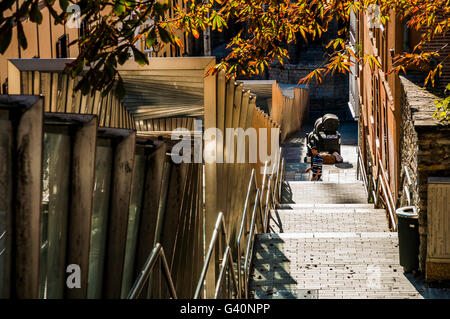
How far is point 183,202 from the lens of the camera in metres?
5.72

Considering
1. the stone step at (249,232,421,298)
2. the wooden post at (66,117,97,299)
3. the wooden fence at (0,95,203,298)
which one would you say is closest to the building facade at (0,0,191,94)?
the stone step at (249,232,421,298)

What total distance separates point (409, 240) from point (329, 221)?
3.67 meters

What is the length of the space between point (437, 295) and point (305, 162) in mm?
18541

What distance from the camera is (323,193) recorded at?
57.7 feet

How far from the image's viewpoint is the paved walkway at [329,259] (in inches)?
309

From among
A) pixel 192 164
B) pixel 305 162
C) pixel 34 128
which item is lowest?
pixel 305 162

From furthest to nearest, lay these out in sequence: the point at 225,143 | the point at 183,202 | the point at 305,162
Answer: the point at 305,162 → the point at 225,143 → the point at 183,202

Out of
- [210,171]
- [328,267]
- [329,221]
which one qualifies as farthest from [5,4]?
[329,221]

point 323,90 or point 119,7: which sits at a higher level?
point 119,7

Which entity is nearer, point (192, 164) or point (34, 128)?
point (34, 128)

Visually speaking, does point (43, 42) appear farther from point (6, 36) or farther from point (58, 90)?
point (6, 36)

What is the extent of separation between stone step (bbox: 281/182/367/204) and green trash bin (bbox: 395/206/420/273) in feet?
26.9
